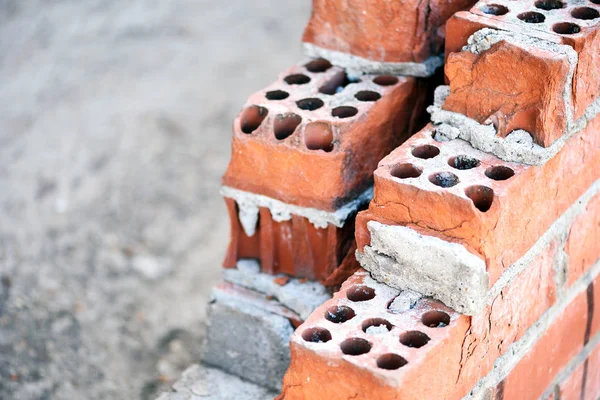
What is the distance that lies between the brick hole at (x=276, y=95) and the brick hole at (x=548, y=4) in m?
0.72

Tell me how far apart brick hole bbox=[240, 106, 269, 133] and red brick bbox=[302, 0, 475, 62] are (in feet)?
1.15

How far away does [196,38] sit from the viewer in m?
6.62

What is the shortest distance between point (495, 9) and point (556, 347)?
37.0 inches

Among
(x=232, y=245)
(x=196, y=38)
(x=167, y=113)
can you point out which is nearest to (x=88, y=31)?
(x=196, y=38)

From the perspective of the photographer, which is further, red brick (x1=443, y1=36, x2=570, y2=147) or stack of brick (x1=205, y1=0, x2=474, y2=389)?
stack of brick (x1=205, y1=0, x2=474, y2=389)

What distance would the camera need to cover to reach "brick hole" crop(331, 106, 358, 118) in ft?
7.47

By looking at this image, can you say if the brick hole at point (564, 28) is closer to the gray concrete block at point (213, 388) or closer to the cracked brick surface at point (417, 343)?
the cracked brick surface at point (417, 343)

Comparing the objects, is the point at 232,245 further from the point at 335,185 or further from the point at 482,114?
the point at 482,114

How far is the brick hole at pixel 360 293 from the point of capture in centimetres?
196

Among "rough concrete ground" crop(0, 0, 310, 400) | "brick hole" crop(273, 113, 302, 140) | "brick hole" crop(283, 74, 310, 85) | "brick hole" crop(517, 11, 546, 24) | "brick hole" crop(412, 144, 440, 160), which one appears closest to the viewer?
"brick hole" crop(412, 144, 440, 160)

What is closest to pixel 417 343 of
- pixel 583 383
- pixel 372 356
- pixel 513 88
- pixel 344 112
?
pixel 372 356

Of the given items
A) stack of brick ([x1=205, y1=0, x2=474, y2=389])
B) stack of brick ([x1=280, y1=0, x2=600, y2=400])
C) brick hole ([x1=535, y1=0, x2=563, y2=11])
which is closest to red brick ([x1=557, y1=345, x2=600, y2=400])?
stack of brick ([x1=280, y1=0, x2=600, y2=400])

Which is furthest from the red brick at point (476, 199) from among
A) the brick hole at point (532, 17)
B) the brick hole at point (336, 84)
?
the brick hole at point (336, 84)

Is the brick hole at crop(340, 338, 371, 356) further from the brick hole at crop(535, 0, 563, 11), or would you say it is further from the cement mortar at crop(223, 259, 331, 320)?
the brick hole at crop(535, 0, 563, 11)
